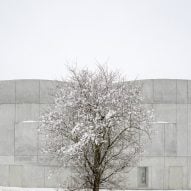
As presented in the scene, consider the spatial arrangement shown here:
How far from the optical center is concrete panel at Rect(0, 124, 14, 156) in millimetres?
34156

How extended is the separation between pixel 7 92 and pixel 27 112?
2.34 m

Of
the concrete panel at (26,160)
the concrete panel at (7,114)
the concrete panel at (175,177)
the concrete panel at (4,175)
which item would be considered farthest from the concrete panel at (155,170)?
the concrete panel at (7,114)

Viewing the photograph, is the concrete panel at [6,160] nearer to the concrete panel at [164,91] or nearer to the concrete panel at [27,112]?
the concrete panel at [27,112]

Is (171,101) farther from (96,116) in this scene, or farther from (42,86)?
(96,116)

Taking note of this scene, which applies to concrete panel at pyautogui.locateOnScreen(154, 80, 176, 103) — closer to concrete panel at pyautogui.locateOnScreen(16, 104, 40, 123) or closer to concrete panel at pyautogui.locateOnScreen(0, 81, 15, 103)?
concrete panel at pyautogui.locateOnScreen(16, 104, 40, 123)

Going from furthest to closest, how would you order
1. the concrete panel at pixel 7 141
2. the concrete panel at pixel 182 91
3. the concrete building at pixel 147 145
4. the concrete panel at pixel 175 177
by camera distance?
the concrete panel at pixel 182 91 → the concrete panel at pixel 7 141 → the concrete panel at pixel 175 177 → the concrete building at pixel 147 145

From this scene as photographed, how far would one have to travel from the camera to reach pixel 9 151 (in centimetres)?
3409

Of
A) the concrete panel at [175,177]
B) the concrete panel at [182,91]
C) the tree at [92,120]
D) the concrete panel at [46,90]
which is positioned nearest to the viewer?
the tree at [92,120]

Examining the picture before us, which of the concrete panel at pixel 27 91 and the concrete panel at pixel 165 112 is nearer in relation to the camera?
the concrete panel at pixel 165 112

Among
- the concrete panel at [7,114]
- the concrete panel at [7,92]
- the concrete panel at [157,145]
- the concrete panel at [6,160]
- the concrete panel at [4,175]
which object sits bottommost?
the concrete panel at [4,175]

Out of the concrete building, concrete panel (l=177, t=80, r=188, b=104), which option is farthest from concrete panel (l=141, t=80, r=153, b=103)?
concrete panel (l=177, t=80, r=188, b=104)

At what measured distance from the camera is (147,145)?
33.4m

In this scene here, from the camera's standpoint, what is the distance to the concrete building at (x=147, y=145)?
3344 centimetres

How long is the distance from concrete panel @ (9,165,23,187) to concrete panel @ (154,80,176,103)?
11.3 meters
